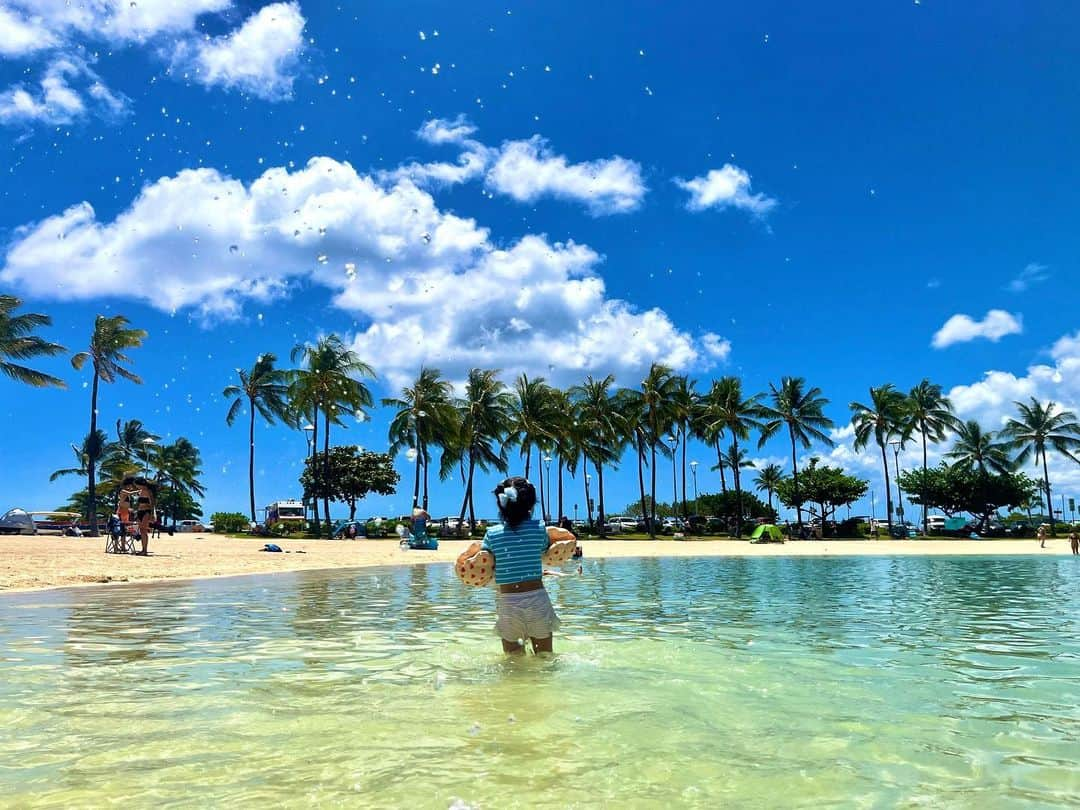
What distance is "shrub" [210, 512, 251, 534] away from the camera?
62281mm

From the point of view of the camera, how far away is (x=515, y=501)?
21.2ft

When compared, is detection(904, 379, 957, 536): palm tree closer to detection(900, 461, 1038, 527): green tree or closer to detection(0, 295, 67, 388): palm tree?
detection(900, 461, 1038, 527): green tree

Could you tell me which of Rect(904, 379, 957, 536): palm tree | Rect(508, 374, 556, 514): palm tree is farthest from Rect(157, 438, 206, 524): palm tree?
Rect(904, 379, 957, 536): palm tree

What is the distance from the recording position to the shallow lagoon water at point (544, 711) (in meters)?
3.54

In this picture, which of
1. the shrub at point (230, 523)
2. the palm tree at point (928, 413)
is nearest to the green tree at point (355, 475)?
the shrub at point (230, 523)

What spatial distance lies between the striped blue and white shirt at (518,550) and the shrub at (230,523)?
197 feet

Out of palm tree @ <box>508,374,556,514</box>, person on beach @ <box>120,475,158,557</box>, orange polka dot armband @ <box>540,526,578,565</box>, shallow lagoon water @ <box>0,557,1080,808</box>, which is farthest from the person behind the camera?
palm tree @ <box>508,374,556,514</box>

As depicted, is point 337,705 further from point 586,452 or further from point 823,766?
point 586,452

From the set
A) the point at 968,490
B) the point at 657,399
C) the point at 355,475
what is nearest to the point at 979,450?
the point at 968,490

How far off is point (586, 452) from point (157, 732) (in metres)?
Answer: 58.2

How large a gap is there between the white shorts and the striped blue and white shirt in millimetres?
173

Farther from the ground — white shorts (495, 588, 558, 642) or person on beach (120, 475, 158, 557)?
person on beach (120, 475, 158, 557)

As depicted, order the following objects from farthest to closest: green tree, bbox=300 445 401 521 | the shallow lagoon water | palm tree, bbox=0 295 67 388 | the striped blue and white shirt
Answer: green tree, bbox=300 445 401 521
palm tree, bbox=0 295 67 388
the striped blue and white shirt
the shallow lagoon water

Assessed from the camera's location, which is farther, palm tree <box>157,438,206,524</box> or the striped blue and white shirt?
palm tree <box>157,438,206,524</box>
